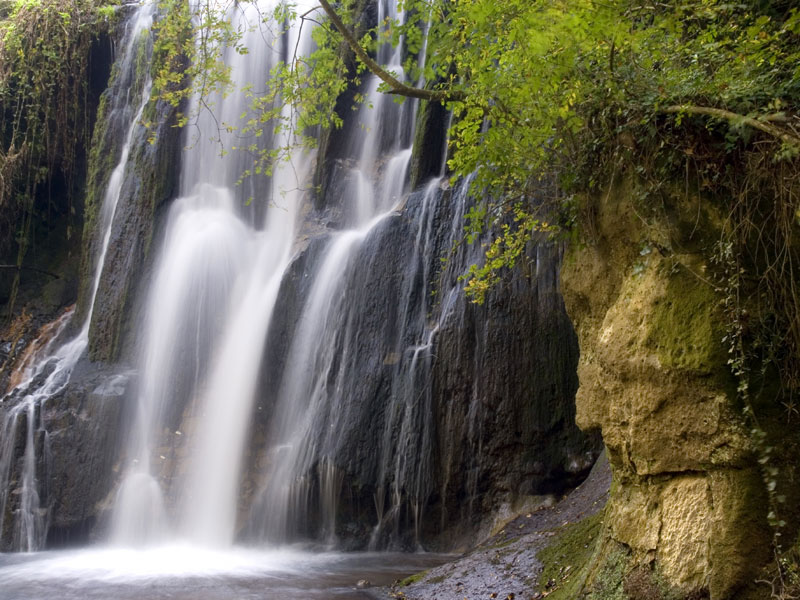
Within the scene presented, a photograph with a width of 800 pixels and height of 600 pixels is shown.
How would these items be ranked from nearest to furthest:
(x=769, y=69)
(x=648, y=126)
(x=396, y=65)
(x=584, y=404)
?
(x=769, y=69) < (x=648, y=126) < (x=584, y=404) < (x=396, y=65)

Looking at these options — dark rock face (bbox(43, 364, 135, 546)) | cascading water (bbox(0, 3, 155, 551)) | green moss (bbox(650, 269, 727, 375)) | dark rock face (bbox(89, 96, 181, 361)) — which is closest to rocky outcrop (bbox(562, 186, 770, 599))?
green moss (bbox(650, 269, 727, 375))

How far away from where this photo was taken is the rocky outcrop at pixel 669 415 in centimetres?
405

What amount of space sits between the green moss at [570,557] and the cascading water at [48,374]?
8083 mm

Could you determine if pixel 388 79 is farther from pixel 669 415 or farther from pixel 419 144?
pixel 419 144

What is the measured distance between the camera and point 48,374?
12.7 meters

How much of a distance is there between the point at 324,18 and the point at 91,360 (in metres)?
8.17

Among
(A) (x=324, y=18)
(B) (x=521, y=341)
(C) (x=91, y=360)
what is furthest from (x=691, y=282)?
(C) (x=91, y=360)

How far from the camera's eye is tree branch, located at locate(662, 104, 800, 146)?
379 centimetres

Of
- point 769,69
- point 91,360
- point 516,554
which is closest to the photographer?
point 769,69

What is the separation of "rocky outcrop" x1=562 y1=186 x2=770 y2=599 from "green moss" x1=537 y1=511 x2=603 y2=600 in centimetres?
48

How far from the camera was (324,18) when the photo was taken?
700 centimetres

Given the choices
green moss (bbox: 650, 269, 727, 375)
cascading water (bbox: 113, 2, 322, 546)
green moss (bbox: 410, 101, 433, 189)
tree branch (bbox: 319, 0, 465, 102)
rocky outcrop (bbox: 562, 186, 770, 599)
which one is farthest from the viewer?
green moss (bbox: 410, 101, 433, 189)

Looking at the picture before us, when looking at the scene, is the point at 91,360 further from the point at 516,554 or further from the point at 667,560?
the point at 667,560

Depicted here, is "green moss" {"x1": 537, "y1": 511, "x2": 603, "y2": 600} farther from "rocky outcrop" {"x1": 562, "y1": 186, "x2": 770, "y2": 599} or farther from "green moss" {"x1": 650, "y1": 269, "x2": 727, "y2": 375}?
"green moss" {"x1": 650, "y1": 269, "x2": 727, "y2": 375}
